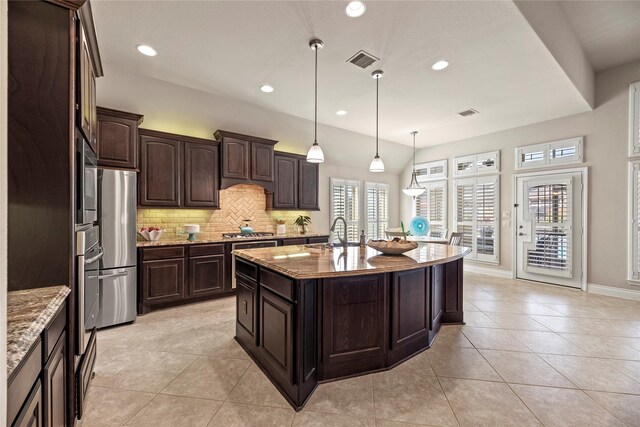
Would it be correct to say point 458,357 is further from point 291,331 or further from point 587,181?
point 587,181

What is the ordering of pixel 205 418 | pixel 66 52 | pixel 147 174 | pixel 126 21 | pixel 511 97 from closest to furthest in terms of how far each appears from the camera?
1. pixel 66 52
2. pixel 205 418
3. pixel 126 21
4. pixel 147 174
5. pixel 511 97

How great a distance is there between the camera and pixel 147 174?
3793 millimetres

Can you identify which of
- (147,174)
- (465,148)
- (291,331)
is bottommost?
(291,331)

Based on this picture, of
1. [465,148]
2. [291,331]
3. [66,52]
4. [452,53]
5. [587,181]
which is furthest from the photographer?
[465,148]

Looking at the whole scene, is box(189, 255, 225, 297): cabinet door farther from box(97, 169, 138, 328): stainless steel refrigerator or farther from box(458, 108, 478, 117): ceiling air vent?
box(458, 108, 478, 117): ceiling air vent

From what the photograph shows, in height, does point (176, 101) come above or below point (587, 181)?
above

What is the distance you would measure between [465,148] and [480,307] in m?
3.90

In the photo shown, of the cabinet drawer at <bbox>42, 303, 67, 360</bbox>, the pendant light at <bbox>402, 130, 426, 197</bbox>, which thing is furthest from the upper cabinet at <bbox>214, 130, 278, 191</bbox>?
the cabinet drawer at <bbox>42, 303, 67, 360</bbox>

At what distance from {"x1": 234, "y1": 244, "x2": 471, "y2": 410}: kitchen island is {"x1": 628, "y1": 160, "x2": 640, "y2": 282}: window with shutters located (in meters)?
3.90

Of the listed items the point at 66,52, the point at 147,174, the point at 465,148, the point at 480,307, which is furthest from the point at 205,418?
the point at 465,148

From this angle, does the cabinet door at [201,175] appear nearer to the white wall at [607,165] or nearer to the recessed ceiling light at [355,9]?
the recessed ceiling light at [355,9]

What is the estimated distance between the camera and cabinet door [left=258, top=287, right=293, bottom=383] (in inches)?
77.2

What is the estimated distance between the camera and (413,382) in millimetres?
2180

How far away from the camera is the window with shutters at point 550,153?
15.9 ft
